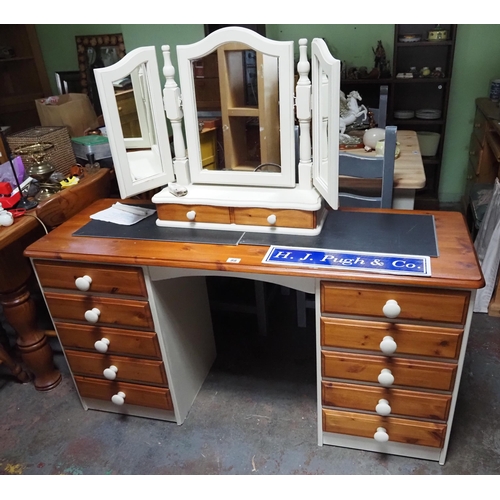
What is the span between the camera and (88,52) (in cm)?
324

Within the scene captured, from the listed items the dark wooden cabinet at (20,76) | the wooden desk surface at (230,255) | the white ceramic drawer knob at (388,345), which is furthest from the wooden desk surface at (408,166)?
the dark wooden cabinet at (20,76)

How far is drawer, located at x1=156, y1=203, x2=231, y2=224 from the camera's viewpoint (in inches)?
56.8

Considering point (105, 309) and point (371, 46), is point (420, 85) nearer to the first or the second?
point (371, 46)

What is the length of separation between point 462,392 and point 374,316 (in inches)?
30.5

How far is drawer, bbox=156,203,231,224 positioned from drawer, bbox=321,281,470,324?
0.41m

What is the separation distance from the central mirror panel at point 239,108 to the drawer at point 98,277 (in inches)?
15.4

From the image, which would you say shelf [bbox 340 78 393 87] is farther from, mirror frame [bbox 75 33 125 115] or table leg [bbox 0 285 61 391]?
table leg [bbox 0 285 61 391]

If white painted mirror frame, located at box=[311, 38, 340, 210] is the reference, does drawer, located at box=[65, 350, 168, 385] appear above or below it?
below

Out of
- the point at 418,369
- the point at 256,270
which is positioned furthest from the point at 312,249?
the point at 418,369

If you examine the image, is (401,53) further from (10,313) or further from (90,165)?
(10,313)

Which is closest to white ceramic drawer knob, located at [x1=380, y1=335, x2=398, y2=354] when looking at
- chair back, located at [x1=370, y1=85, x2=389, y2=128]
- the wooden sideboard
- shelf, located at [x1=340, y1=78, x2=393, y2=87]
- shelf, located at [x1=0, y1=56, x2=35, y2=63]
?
the wooden sideboard

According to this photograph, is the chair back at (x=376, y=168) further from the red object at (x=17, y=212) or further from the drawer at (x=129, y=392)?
the red object at (x=17, y=212)

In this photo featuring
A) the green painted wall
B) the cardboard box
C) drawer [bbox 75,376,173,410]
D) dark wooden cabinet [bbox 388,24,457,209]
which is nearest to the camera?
drawer [bbox 75,376,173,410]

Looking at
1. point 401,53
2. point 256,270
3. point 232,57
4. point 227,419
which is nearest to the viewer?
point 256,270
